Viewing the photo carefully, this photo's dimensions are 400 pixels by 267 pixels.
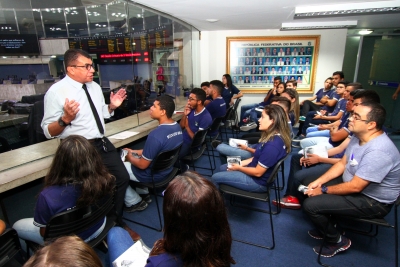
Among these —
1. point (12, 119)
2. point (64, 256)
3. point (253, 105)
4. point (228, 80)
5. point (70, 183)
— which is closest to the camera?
point (64, 256)

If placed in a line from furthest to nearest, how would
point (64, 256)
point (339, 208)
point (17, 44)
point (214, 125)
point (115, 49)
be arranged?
point (115, 49) → point (17, 44) → point (214, 125) → point (339, 208) → point (64, 256)

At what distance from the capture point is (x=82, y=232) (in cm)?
152

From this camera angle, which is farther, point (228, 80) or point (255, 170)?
point (228, 80)

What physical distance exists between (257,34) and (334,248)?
4966 millimetres

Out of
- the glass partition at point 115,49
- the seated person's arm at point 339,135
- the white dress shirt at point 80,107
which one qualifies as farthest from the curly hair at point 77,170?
the seated person's arm at point 339,135

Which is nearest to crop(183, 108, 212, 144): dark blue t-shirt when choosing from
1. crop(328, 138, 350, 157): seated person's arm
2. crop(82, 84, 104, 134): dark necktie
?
crop(82, 84, 104, 134): dark necktie

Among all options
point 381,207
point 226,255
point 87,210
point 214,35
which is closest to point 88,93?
point 87,210

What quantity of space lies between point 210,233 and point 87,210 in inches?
35.1

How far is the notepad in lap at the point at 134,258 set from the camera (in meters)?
1.12

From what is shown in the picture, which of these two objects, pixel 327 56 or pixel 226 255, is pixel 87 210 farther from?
pixel 327 56

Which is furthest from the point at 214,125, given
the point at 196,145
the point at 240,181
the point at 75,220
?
the point at 75,220

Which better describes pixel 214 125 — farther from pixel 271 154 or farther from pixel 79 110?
pixel 79 110

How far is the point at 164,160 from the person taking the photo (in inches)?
88.1

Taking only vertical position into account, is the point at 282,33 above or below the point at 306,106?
above
